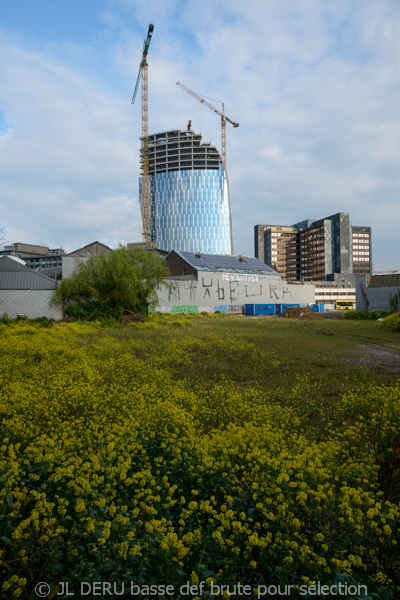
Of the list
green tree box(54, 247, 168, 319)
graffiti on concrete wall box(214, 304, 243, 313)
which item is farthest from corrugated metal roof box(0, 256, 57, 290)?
graffiti on concrete wall box(214, 304, 243, 313)

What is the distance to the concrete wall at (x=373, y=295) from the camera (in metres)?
35.5

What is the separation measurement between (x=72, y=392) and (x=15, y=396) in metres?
1.04

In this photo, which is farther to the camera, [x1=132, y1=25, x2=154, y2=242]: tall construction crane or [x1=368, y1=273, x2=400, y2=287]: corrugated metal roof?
[x1=132, y1=25, x2=154, y2=242]: tall construction crane

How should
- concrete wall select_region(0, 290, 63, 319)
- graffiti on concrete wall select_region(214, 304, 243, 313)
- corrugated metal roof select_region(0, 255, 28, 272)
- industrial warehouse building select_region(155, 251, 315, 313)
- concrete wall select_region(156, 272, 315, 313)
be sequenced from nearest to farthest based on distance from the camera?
1. concrete wall select_region(0, 290, 63, 319)
2. corrugated metal roof select_region(0, 255, 28, 272)
3. concrete wall select_region(156, 272, 315, 313)
4. industrial warehouse building select_region(155, 251, 315, 313)
5. graffiti on concrete wall select_region(214, 304, 243, 313)

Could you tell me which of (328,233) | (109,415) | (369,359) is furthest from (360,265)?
(109,415)

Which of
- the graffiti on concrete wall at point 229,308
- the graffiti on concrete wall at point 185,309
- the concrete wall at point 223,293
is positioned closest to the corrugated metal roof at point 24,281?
the concrete wall at point 223,293

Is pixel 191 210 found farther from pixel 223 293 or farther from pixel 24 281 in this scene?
pixel 24 281

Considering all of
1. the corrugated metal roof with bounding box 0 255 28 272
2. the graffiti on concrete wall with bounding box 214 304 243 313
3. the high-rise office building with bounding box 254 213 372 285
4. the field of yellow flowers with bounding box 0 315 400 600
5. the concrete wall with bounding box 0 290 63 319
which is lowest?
the field of yellow flowers with bounding box 0 315 400 600

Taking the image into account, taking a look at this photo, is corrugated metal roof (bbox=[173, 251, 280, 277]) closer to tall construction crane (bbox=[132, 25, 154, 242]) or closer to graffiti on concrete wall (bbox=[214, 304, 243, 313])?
graffiti on concrete wall (bbox=[214, 304, 243, 313])

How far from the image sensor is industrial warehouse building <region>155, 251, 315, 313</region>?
41.7 metres

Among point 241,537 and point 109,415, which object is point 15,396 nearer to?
point 109,415

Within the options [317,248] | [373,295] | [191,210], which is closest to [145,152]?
[191,210]

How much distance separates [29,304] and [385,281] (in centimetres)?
3589

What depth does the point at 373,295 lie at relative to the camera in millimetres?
37250
